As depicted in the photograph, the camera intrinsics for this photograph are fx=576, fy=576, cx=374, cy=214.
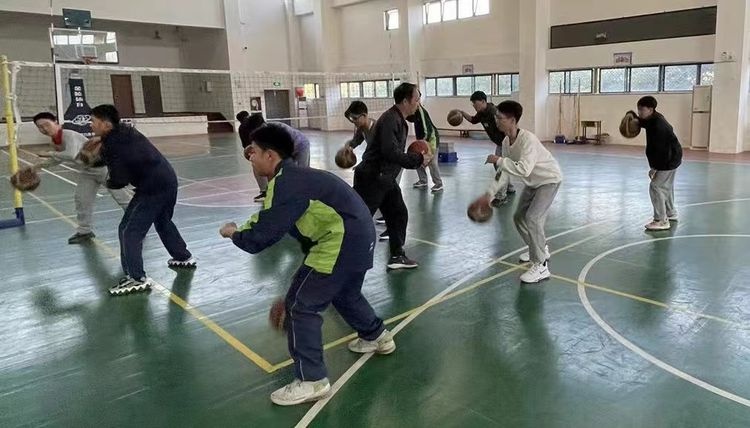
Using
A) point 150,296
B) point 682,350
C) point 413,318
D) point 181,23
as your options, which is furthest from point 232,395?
point 181,23

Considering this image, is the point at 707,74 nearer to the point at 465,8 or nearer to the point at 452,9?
the point at 465,8

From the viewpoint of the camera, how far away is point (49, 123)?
7.47 m

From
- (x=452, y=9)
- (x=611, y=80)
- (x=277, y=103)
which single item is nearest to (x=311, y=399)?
(x=611, y=80)

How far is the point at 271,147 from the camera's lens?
3.49m

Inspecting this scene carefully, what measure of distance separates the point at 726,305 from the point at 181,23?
28.7m

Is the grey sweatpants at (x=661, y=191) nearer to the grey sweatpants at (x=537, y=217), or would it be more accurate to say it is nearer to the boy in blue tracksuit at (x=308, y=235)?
the grey sweatpants at (x=537, y=217)

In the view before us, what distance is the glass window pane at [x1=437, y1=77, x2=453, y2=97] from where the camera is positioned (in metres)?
25.8

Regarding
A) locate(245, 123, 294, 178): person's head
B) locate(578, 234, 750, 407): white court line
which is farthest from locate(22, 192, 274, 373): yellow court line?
locate(578, 234, 750, 407): white court line

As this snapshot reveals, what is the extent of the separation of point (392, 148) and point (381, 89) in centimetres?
2436

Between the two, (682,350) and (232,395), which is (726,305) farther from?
(232,395)

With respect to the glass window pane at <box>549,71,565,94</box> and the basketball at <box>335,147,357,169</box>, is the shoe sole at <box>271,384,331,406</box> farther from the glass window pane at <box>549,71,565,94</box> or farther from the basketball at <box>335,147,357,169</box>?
the glass window pane at <box>549,71,565,94</box>

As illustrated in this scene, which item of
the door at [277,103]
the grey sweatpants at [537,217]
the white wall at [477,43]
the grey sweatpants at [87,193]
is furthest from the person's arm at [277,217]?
the door at [277,103]

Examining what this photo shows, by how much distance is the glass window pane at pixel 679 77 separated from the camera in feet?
57.8

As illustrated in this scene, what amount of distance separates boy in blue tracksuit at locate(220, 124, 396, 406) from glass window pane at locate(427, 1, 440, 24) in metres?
23.9
